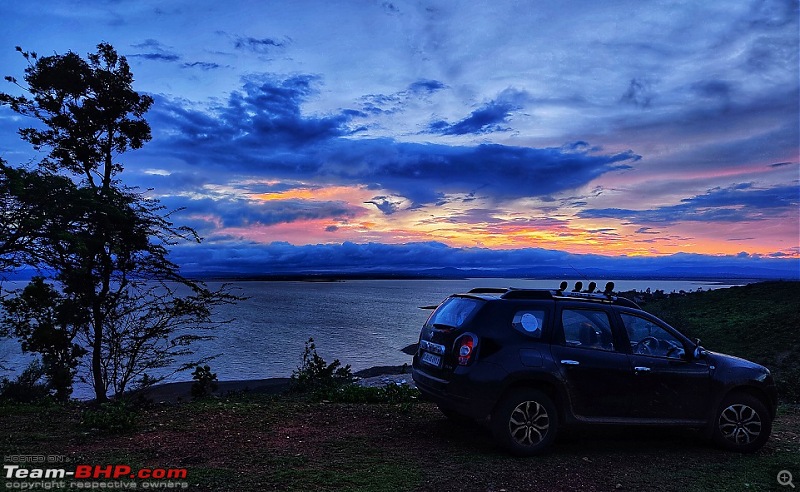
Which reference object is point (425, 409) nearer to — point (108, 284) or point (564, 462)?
point (564, 462)

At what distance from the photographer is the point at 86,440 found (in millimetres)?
6781

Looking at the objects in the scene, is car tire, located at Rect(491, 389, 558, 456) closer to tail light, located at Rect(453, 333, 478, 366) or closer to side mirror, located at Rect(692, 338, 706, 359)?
tail light, located at Rect(453, 333, 478, 366)

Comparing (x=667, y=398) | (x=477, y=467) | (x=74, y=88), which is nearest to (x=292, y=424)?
(x=477, y=467)

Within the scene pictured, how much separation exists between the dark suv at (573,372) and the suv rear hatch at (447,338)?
0.02 metres

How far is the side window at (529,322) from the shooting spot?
652cm

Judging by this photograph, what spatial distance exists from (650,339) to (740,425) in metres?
1.64

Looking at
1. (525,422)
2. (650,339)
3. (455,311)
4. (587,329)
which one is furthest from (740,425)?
(455,311)

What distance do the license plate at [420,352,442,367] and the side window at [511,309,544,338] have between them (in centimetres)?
105

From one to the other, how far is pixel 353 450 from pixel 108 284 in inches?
307

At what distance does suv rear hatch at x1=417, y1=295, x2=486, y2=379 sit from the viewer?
6418 mm

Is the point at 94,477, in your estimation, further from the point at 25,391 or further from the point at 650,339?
the point at 25,391

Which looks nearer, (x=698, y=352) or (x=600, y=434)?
(x=698, y=352)

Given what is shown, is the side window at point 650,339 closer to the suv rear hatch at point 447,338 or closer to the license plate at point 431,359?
the suv rear hatch at point 447,338
